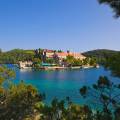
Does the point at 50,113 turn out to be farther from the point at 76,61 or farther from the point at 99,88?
the point at 76,61

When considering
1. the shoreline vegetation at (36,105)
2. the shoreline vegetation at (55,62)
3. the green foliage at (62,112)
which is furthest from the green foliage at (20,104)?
the shoreline vegetation at (55,62)

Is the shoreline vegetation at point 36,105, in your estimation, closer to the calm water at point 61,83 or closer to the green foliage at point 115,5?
the calm water at point 61,83

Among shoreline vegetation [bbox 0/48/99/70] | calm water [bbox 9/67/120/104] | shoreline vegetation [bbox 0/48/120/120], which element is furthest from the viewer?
shoreline vegetation [bbox 0/48/99/70]

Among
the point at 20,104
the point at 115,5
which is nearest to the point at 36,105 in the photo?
the point at 20,104

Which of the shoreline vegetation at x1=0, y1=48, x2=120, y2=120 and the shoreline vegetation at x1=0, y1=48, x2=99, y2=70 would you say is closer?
the shoreline vegetation at x1=0, y1=48, x2=120, y2=120

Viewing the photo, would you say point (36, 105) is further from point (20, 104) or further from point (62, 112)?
point (62, 112)

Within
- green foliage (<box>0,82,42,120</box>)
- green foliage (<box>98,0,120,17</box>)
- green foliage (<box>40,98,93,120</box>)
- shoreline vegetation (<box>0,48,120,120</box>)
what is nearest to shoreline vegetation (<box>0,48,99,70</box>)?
shoreline vegetation (<box>0,48,120,120</box>)

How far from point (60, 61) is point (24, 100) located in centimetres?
15803

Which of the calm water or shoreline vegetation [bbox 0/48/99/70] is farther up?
shoreline vegetation [bbox 0/48/99/70]

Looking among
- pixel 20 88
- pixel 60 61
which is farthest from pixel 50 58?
pixel 20 88

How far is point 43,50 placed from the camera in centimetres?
17962

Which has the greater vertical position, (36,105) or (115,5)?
(115,5)

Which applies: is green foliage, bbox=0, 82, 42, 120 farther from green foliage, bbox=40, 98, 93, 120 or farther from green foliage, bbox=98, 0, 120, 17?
green foliage, bbox=98, 0, 120, 17

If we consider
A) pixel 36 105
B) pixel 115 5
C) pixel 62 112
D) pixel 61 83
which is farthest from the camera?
pixel 61 83
